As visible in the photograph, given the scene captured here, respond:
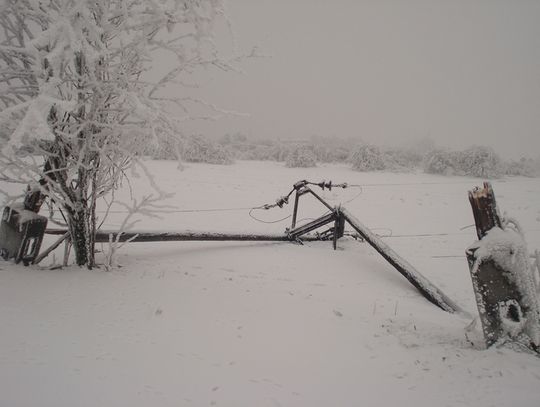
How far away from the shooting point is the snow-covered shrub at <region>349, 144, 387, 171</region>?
18.6 metres

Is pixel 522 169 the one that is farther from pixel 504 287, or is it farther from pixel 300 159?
pixel 504 287

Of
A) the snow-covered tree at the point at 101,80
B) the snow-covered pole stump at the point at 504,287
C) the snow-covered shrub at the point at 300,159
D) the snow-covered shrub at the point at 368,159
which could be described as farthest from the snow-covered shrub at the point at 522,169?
the snow-covered tree at the point at 101,80

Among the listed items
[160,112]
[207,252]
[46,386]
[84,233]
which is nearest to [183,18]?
[160,112]

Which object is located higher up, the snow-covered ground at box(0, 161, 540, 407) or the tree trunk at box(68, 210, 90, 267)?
the tree trunk at box(68, 210, 90, 267)

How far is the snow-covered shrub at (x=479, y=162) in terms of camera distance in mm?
17281

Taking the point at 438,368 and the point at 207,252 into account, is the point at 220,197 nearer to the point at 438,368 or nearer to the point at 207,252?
the point at 207,252

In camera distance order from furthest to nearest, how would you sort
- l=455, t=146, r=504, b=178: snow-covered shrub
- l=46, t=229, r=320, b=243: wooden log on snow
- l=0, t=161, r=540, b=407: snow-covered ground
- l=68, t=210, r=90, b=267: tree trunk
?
l=455, t=146, r=504, b=178: snow-covered shrub → l=46, t=229, r=320, b=243: wooden log on snow → l=68, t=210, r=90, b=267: tree trunk → l=0, t=161, r=540, b=407: snow-covered ground

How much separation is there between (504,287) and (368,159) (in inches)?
698

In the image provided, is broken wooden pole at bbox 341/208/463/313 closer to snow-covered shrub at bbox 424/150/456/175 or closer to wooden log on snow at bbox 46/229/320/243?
wooden log on snow at bbox 46/229/320/243

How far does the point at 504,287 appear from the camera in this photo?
188 cm

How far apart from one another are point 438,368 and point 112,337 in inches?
82.8

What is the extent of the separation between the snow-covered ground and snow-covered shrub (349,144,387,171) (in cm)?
1517

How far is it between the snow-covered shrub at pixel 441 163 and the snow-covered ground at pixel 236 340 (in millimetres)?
16842

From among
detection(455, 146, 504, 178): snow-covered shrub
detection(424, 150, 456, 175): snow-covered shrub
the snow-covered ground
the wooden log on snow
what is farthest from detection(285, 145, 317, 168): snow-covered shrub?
the snow-covered ground
